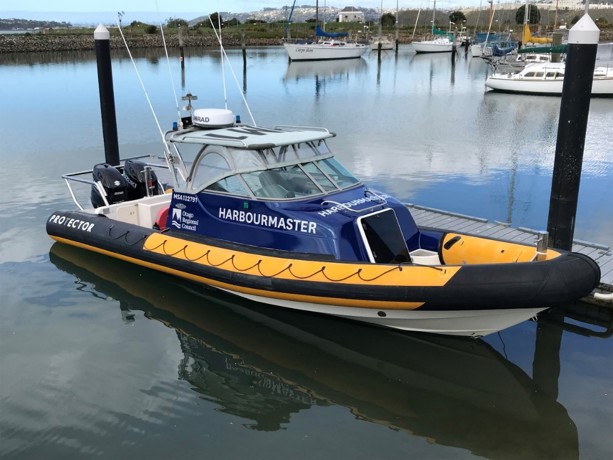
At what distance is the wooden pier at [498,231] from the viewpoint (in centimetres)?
760

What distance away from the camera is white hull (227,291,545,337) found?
5969 millimetres

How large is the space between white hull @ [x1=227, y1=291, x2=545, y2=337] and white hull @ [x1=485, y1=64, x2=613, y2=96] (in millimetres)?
23311

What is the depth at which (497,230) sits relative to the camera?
29.4ft

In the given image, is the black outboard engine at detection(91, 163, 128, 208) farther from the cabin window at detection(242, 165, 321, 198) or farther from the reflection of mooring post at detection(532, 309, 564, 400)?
the reflection of mooring post at detection(532, 309, 564, 400)

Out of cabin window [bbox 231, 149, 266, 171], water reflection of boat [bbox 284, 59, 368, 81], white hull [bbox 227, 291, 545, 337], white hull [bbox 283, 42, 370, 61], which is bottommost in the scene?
white hull [bbox 227, 291, 545, 337]

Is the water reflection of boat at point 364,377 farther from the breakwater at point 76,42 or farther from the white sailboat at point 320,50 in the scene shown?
the breakwater at point 76,42

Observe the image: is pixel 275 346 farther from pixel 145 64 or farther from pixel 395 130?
pixel 145 64

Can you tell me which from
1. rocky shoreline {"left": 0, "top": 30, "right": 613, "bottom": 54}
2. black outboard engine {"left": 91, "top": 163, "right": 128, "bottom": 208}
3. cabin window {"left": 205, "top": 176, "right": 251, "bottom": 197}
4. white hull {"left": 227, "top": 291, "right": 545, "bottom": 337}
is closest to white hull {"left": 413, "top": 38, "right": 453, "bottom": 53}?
rocky shoreline {"left": 0, "top": 30, "right": 613, "bottom": 54}

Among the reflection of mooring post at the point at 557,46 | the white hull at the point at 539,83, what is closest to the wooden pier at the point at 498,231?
the white hull at the point at 539,83

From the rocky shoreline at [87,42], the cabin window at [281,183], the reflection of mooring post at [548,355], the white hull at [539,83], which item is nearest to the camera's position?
the reflection of mooring post at [548,355]

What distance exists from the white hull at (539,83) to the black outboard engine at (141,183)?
21.9m

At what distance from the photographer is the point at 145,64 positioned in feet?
153

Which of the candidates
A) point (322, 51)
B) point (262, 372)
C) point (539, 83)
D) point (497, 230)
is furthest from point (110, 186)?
point (322, 51)

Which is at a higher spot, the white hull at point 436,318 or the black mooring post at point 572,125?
the black mooring post at point 572,125
